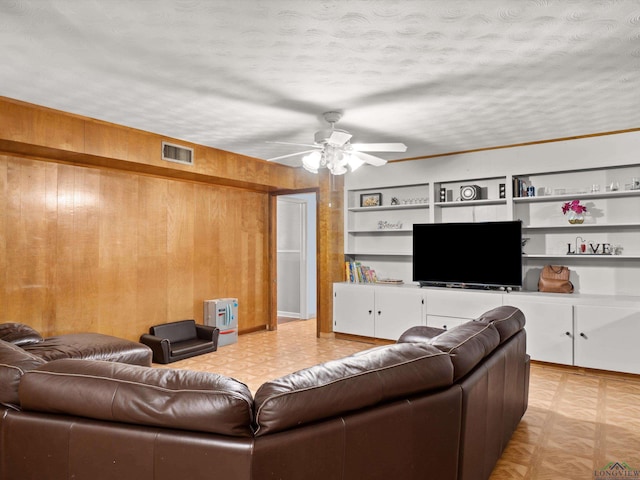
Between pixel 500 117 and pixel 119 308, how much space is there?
4.45 m

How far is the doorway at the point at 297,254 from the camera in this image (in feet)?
25.5

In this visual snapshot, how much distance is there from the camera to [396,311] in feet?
18.3

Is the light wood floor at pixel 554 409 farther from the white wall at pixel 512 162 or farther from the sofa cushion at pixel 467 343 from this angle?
the white wall at pixel 512 162

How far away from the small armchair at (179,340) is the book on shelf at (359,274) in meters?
1.96

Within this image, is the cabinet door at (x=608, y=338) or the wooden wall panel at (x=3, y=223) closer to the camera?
the wooden wall panel at (x=3, y=223)

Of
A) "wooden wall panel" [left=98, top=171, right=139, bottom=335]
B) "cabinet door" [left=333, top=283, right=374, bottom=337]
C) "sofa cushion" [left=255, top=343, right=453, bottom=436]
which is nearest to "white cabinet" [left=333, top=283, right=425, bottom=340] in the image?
"cabinet door" [left=333, top=283, right=374, bottom=337]

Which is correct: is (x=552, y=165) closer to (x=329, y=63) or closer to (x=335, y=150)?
(x=335, y=150)

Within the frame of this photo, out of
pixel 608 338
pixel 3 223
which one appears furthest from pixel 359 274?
pixel 3 223

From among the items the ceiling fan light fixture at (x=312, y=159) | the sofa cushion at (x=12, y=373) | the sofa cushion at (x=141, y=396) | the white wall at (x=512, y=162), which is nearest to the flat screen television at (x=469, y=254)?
the white wall at (x=512, y=162)

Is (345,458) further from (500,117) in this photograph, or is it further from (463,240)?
(463,240)

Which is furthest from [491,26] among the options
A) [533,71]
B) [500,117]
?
[500,117]

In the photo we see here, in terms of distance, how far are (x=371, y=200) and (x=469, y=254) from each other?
1.63 metres

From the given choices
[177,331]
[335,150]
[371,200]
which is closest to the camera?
[335,150]

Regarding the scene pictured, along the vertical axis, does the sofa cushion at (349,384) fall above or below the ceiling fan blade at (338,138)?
below
